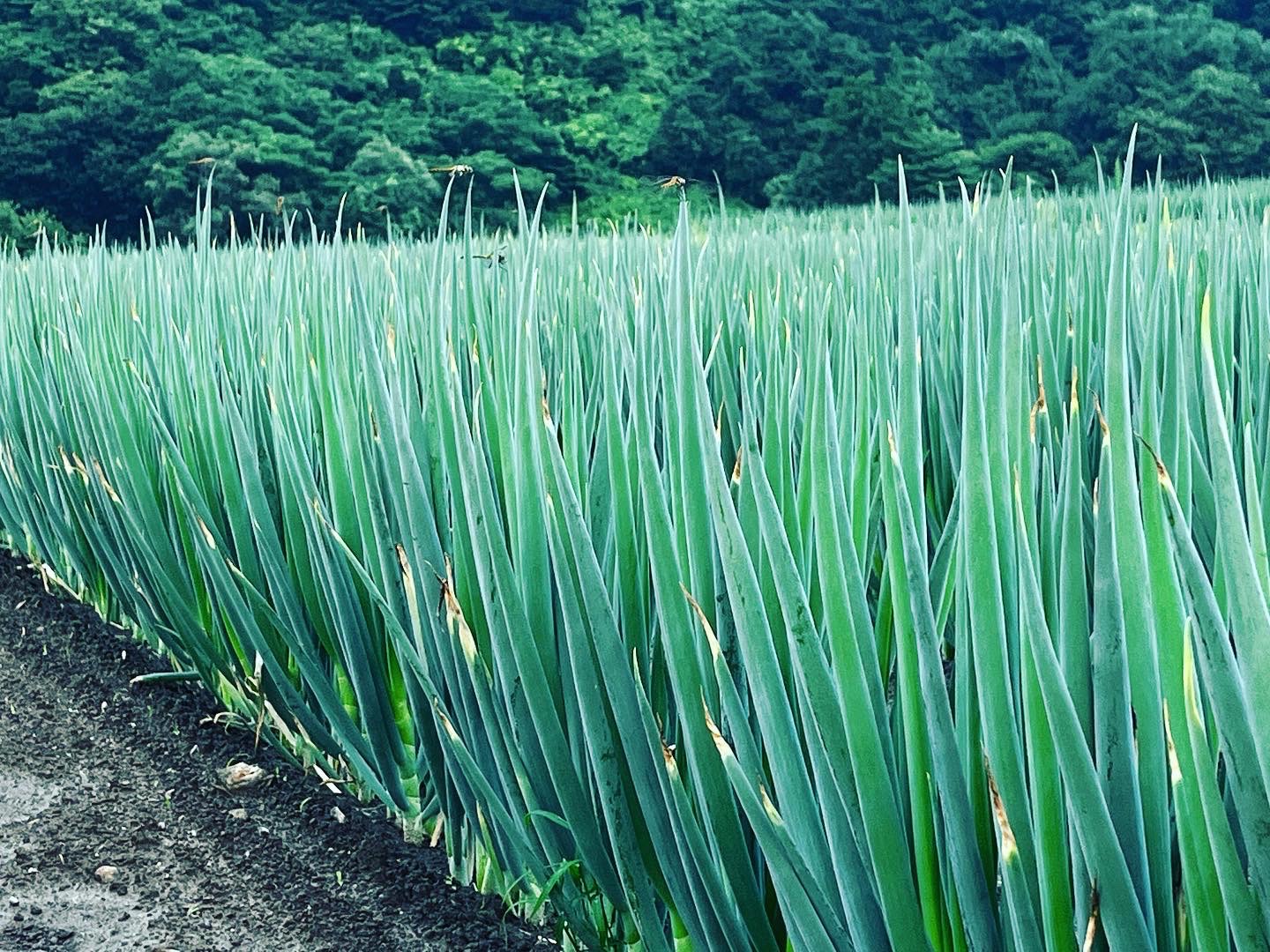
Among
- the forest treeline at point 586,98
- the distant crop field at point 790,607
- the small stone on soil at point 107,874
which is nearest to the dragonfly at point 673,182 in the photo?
the distant crop field at point 790,607

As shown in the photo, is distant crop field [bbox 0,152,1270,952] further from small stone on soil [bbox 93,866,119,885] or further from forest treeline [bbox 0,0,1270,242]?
forest treeline [bbox 0,0,1270,242]

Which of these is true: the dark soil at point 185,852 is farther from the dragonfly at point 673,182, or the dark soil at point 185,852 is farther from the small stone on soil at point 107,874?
the dragonfly at point 673,182

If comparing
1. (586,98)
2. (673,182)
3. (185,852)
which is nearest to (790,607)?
(673,182)

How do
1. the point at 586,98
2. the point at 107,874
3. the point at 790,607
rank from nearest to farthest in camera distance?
the point at 790,607, the point at 107,874, the point at 586,98

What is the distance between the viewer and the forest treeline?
555 inches

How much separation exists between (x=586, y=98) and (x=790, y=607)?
57.2ft

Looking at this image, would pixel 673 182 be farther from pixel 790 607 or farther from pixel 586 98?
pixel 586 98

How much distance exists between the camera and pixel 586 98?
17.1 metres

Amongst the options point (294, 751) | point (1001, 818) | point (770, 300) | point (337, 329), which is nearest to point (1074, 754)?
point (1001, 818)

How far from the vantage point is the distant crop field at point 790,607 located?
43 centimetres

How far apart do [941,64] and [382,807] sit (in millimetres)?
19015

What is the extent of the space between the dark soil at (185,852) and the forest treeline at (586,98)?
11.9 m

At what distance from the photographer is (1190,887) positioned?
0.43 m

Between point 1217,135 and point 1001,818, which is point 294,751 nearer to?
point 1001,818
